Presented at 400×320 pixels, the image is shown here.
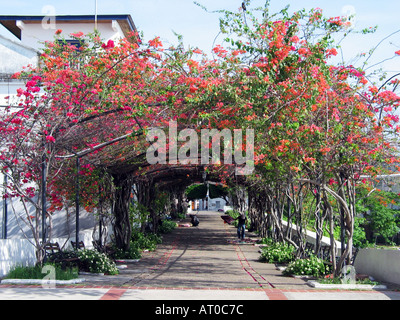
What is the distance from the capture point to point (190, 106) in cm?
1095

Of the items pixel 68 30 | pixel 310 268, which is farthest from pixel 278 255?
pixel 68 30

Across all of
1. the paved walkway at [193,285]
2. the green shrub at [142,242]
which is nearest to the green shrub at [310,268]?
the paved walkway at [193,285]

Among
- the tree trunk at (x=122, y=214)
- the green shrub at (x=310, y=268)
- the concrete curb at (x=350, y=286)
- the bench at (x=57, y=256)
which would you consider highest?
the tree trunk at (x=122, y=214)

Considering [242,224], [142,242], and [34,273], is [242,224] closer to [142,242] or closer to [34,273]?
[142,242]

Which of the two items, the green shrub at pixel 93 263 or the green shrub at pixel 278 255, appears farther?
the green shrub at pixel 278 255

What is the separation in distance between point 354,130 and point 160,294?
212 inches

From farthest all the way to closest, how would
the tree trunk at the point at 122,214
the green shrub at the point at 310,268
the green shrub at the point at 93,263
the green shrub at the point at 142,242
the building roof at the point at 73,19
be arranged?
the building roof at the point at 73,19 → the green shrub at the point at 142,242 → the tree trunk at the point at 122,214 → the green shrub at the point at 310,268 → the green shrub at the point at 93,263

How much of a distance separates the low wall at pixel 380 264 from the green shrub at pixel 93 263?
6611 mm

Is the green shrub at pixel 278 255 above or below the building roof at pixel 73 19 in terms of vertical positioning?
below

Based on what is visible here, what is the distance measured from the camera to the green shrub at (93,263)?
1234 centimetres

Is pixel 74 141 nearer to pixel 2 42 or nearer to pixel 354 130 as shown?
pixel 354 130

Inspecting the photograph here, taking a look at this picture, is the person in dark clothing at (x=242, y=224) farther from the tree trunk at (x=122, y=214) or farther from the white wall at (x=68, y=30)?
the white wall at (x=68, y=30)

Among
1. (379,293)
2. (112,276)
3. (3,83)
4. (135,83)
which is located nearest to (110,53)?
(135,83)
